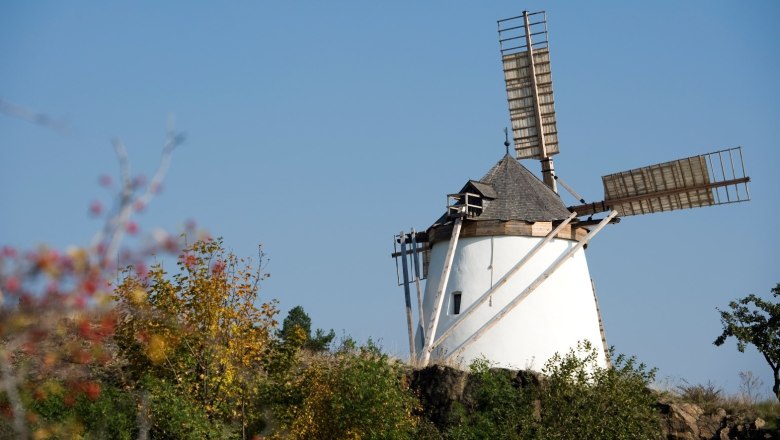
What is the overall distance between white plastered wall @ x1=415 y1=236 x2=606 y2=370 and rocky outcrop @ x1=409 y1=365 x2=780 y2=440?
4.36ft

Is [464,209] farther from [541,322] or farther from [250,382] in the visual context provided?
[250,382]

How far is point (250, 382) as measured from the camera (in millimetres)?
18359

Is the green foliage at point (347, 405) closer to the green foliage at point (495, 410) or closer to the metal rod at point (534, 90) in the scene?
the green foliage at point (495, 410)

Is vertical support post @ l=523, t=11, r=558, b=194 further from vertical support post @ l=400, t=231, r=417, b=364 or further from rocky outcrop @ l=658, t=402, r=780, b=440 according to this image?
rocky outcrop @ l=658, t=402, r=780, b=440

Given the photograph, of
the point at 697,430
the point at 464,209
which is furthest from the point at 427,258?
the point at 697,430

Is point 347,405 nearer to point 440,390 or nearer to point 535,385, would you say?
point 440,390

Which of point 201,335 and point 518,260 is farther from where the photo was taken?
point 518,260

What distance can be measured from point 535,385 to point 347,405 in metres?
4.43

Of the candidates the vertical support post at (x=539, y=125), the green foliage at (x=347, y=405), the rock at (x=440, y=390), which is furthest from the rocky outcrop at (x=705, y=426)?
the vertical support post at (x=539, y=125)

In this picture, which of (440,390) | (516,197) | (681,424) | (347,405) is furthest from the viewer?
(516,197)

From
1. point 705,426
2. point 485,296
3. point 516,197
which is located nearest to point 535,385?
point 485,296

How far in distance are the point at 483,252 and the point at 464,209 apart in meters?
1.09

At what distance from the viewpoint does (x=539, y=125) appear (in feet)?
91.8

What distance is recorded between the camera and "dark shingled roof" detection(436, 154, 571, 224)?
2408 centimetres
